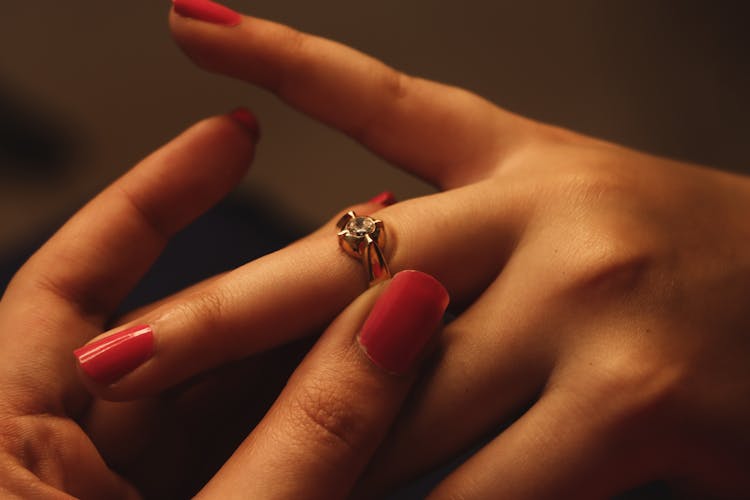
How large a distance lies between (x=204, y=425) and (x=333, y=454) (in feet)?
0.86

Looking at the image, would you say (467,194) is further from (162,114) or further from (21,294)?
(162,114)

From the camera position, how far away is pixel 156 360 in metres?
0.60

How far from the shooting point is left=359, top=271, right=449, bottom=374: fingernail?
0.58 m

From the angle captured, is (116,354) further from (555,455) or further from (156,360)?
(555,455)

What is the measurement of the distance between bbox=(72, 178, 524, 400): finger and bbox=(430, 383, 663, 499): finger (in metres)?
0.16

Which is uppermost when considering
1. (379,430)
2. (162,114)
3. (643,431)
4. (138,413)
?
(162,114)

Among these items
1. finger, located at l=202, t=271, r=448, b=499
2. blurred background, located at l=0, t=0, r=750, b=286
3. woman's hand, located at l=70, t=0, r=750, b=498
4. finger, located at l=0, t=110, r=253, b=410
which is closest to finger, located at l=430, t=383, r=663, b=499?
woman's hand, located at l=70, t=0, r=750, b=498

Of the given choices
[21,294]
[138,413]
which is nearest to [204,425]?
[138,413]

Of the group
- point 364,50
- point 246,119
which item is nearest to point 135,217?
point 246,119

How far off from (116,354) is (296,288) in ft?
0.58

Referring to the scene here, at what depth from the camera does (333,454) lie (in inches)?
22.3

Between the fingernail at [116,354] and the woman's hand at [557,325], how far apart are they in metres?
0.01

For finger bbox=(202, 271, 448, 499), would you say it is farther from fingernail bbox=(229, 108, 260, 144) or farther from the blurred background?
the blurred background

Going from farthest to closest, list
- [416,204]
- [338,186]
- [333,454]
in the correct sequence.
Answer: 1. [338,186]
2. [416,204]
3. [333,454]
